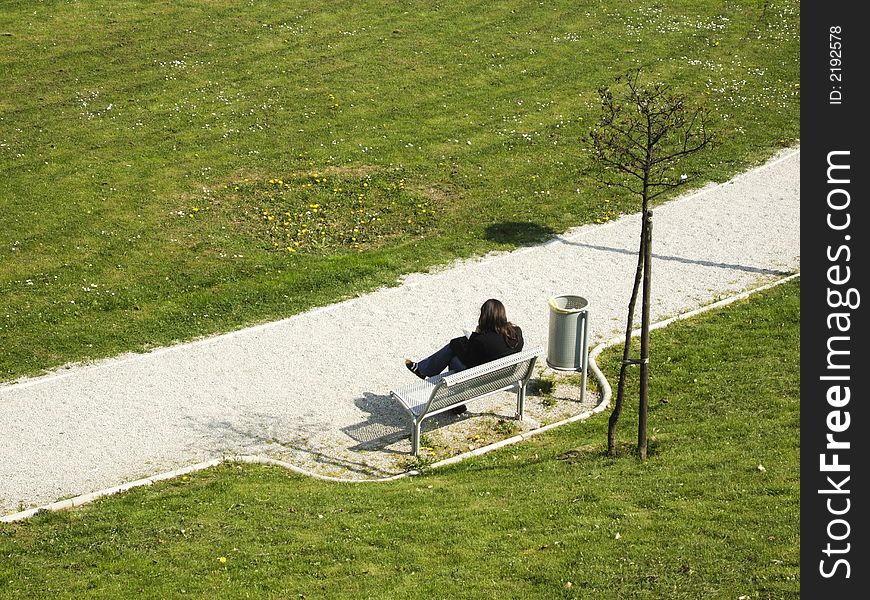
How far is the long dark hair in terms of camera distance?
1094cm

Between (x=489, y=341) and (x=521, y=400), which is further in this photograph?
(x=521, y=400)

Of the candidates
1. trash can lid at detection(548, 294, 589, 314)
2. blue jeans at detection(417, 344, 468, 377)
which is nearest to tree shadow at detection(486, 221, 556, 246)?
trash can lid at detection(548, 294, 589, 314)

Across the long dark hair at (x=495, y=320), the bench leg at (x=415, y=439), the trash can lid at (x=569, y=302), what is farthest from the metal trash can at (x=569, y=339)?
the bench leg at (x=415, y=439)

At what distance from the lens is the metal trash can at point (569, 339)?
11289 mm

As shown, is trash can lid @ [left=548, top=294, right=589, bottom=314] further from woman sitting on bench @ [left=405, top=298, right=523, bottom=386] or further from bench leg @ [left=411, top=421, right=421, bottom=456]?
bench leg @ [left=411, top=421, right=421, bottom=456]

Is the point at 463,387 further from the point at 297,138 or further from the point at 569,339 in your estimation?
the point at 297,138

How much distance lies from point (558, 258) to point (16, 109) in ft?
37.7

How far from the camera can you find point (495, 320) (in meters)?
10.9

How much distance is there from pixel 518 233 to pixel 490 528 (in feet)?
26.8

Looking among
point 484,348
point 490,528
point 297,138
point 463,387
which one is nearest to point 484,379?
point 463,387

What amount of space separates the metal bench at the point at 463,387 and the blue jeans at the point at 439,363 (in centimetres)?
16

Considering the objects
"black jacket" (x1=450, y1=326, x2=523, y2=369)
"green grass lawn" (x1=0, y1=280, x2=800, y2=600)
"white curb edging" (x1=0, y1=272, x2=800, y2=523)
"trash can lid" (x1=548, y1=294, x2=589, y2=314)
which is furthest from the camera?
"trash can lid" (x1=548, y1=294, x2=589, y2=314)

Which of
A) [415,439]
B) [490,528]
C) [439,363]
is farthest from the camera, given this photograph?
[439,363]

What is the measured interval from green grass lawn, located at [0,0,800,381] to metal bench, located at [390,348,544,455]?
3361 mm
